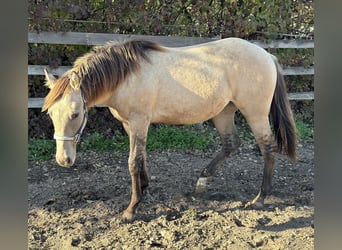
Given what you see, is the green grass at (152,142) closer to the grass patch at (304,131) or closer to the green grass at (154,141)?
the green grass at (154,141)

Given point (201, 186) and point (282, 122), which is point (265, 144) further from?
point (201, 186)

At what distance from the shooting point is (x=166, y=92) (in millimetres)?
3240

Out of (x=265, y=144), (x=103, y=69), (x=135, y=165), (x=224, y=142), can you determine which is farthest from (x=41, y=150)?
(x=265, y=144)

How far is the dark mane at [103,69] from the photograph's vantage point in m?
2.80

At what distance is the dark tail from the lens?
11.6ft

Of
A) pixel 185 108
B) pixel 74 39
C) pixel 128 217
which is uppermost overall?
pixel 74 39

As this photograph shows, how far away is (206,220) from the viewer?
10.3 ft

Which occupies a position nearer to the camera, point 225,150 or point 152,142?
point 225,150

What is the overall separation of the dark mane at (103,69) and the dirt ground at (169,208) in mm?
980

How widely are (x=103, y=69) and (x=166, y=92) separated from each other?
0.56 metres

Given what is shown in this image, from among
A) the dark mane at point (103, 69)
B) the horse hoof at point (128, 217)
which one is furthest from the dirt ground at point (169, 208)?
the dark mane at point (103, 69)

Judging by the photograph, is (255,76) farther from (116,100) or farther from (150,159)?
(150,159)

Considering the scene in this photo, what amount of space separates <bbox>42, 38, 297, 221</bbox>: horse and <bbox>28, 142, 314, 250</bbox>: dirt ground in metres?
0.19

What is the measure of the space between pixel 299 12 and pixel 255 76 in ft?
12.6
